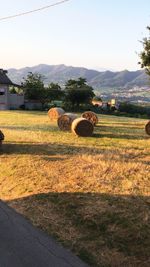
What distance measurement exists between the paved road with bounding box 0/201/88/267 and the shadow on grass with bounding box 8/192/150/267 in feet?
1.39

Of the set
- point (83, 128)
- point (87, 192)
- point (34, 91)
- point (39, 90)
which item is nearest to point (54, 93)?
point (39, 90)

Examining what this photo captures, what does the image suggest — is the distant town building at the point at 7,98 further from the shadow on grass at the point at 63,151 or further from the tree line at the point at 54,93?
the shadow on grass at the point at 63,151

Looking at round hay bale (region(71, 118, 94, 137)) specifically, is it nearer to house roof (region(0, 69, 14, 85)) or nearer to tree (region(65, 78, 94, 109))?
house roof (region(0, 69, 14, 85))

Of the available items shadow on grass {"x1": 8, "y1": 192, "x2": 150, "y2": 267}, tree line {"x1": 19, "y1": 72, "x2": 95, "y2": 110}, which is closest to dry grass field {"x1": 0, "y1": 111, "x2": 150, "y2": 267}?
shadow on grass {"x1": 8, "y1": 192, "x2": 150, "y2": 267}

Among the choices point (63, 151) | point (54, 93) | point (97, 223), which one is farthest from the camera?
point (54, 93)

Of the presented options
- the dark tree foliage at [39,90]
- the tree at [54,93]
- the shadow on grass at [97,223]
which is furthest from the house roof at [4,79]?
the shadow on grass at [97,223]

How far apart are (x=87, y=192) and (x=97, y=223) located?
2526mm

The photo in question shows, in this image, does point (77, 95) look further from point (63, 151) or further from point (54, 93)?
point (63, 151)

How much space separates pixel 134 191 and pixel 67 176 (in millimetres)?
3132

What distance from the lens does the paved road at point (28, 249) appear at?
8.96 metres

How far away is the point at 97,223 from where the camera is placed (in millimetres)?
11586

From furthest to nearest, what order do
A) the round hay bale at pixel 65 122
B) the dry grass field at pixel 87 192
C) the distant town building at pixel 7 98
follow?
the distant town building at pixel 7 98 → the round hay bale at pixel 65 122 → the dry grass field at pixel 87 192

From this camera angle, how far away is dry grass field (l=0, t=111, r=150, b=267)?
1041 centimetres

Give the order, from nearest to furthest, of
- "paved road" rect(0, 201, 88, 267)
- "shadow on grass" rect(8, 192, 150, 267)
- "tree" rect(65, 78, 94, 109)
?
"paved road" rect(0, 201, 88, 267)
"shadow on grass" rect(8, 192, 150, 267)
"tree" rect(65, 78, 94, 109)
